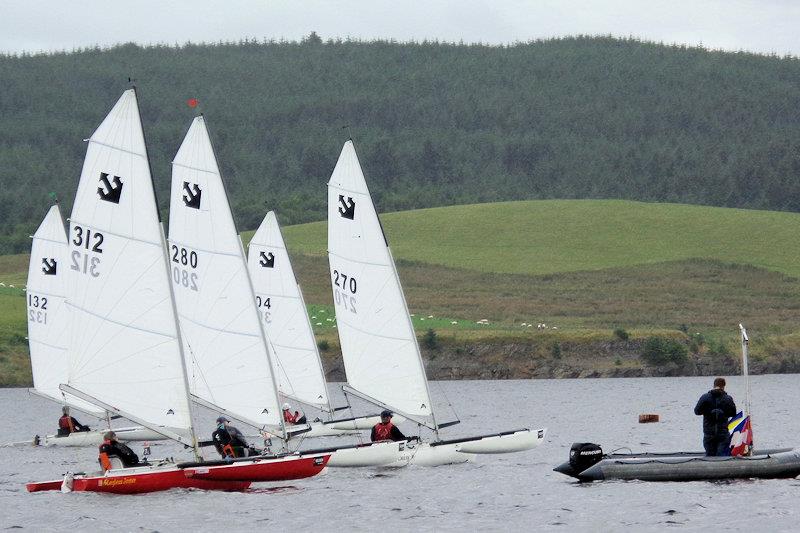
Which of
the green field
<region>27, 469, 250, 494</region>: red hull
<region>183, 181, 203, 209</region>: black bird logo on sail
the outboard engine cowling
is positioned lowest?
<region>27, 469, 250, 494</region>: red hull

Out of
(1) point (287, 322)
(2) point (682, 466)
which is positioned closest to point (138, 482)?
(2) point (682, 466)

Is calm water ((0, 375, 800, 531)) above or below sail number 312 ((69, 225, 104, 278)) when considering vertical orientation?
below

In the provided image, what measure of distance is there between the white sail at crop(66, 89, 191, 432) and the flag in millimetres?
13483

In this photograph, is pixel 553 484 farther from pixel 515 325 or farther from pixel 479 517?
pixel 515 325

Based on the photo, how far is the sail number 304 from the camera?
4156 cm

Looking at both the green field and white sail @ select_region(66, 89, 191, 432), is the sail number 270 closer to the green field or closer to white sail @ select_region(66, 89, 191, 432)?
white sail @ select_region(66, 89, 191, 432)

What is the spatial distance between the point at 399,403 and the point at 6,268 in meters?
118

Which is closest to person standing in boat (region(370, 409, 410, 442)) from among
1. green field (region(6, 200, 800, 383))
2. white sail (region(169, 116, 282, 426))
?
white sail (region(169, 116, 282, 426))

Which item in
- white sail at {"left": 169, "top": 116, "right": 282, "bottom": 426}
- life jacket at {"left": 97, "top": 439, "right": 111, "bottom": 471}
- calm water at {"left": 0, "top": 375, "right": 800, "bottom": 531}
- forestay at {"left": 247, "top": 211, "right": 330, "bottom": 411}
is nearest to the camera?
calm water at {"left": 0, "top": 375, "right": 800, "bottom": 531}

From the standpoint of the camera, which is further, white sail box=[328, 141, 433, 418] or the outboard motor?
white sail box=[328, 141, 433, 418]

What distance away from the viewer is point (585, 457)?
39.6 meters

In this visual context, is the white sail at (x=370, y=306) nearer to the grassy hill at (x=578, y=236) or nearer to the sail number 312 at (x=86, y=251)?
the sail number 312 at (x=86, y=251)

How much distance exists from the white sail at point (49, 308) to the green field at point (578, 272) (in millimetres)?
43183

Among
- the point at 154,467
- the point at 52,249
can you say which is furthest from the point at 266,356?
the point at 52,249
